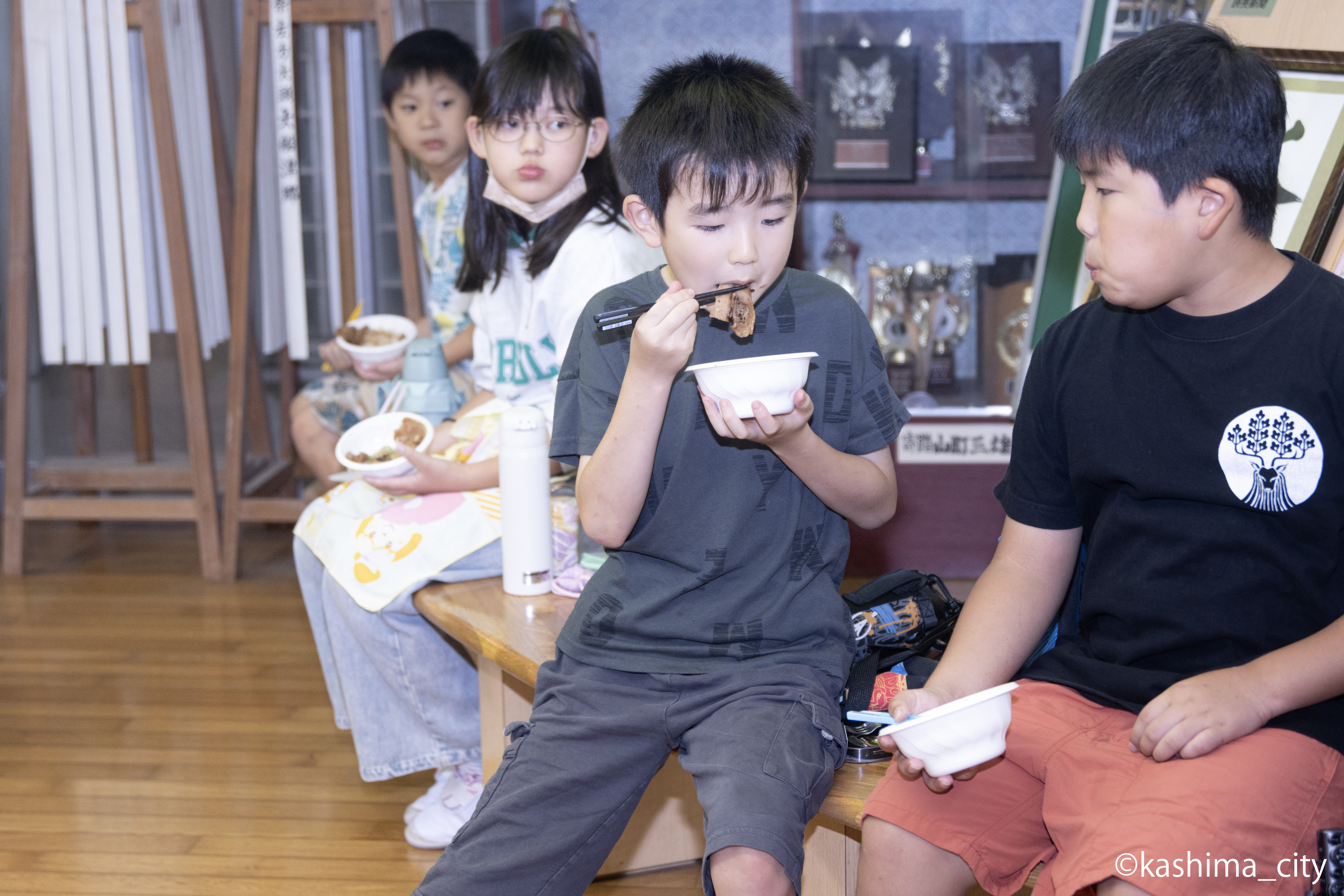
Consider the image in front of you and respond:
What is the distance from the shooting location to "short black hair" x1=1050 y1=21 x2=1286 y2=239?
105cm

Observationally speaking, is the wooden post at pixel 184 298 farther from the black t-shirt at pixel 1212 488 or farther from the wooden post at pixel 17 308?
the black t-shirt at pixel 1212 488

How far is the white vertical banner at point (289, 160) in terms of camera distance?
3014 mm

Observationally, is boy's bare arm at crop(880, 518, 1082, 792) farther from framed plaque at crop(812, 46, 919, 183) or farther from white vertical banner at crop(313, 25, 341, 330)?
white vertical banner at crop(313, 25, 341, 330)

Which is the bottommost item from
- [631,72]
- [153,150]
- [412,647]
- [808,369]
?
[412,647]

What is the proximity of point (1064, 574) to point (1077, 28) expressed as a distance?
2235mm

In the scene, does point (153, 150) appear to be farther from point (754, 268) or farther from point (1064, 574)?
point (1064, 574)

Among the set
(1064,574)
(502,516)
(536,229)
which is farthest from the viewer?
(536,229)

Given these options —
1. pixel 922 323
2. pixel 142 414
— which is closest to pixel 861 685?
pixel 922 323

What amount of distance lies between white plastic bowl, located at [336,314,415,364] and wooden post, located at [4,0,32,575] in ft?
3.59

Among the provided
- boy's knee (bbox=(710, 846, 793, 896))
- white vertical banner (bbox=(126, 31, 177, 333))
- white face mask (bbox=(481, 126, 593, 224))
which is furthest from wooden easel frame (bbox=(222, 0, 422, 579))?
boy's knee (bbox=(710, 846, 793, 896))

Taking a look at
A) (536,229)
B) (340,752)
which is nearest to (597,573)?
(536,229)

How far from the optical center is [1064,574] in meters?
1.28

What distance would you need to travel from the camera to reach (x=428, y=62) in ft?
8.98

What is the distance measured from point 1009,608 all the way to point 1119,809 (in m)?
0.29
